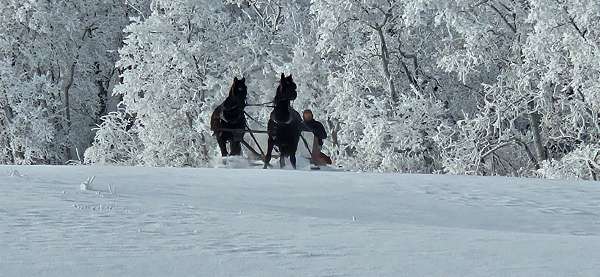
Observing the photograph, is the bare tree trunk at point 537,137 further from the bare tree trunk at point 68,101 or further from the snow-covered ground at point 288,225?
the bare tree trunk at point 68,101

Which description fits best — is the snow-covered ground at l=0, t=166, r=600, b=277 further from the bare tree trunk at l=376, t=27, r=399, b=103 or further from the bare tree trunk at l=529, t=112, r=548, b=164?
the bare tree trunk at l=376, t=27, r=399, b=103

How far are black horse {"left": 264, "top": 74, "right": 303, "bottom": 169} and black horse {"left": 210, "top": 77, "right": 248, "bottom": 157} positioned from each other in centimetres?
75

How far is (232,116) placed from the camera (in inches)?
644

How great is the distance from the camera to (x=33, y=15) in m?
35.7

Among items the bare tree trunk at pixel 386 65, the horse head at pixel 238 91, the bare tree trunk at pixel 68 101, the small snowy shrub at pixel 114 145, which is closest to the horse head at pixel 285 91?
the horse head at pixel 238 91

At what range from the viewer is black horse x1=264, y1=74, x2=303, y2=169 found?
49.9ft

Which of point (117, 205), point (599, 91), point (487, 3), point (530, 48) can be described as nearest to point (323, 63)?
point (487, 3)

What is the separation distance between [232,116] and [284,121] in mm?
1266

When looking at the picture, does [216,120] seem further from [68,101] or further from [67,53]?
[68,101]

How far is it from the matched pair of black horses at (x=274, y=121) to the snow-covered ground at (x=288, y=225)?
290 centimetres

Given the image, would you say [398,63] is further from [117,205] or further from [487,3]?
[117,205]

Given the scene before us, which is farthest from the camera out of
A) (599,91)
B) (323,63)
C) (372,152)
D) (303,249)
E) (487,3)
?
(323,63)

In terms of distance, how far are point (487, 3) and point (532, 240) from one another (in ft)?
70.9

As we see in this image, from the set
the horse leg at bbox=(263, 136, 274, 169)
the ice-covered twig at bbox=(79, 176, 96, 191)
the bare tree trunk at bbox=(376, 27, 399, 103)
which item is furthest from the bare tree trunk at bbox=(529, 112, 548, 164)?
the ice-covered twig at bbox=(79, 176, 96, 191)
